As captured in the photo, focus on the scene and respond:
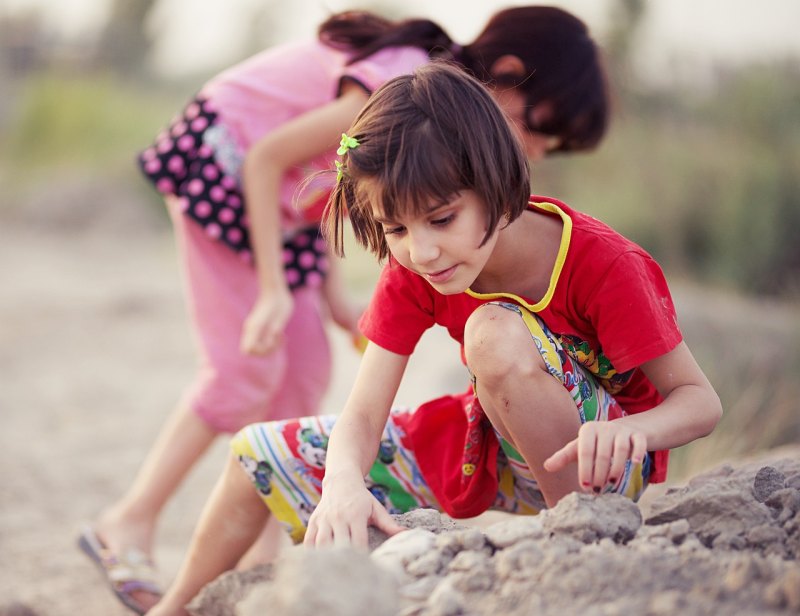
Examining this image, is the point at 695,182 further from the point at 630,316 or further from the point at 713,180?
the point at 630,316

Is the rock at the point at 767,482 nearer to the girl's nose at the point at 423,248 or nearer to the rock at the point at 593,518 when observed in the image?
the rock at the point at 593,518

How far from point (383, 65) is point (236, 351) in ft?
2.80

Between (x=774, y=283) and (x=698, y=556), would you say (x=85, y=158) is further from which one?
(x=698, y=556)

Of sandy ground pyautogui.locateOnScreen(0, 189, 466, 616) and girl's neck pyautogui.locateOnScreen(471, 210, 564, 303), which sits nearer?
girl's neck pyautogui.locateOnScreen(471, 210, 564, 303)

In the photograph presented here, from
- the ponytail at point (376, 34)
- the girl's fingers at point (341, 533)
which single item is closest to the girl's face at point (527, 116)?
the ponytail at point (376, 34)

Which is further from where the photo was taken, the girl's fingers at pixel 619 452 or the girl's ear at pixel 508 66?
the girl's ear at pixel 508 66

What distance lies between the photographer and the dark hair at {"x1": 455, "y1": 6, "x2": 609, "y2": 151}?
2.34 metres

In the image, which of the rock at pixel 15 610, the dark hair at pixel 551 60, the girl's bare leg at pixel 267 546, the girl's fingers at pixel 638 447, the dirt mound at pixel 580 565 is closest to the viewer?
the dirt mound at pixel 580 565

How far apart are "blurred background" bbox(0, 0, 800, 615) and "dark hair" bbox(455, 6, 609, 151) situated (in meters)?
0.17

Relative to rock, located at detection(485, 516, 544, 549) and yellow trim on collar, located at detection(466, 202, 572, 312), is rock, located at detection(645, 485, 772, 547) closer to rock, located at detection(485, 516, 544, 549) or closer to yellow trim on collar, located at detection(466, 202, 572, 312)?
rock, located at detection(485, 516, 544, 549)

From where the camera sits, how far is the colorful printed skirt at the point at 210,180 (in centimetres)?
256

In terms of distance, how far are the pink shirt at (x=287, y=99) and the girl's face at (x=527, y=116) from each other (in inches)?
18.0

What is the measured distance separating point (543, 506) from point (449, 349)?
A: 3119 millimetres

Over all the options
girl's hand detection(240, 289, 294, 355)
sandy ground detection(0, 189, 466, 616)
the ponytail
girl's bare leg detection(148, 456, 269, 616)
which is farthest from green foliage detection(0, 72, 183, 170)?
girl's bare leg detection(148, 456, 269, 616)
